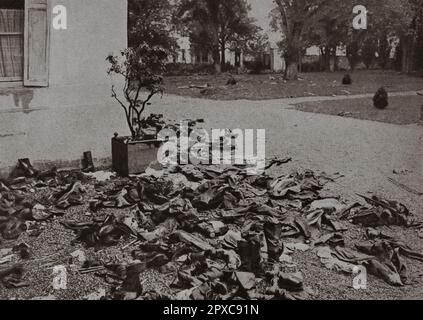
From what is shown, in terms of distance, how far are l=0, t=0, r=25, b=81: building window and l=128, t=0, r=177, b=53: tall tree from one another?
68.5 ft

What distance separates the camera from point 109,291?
392cm

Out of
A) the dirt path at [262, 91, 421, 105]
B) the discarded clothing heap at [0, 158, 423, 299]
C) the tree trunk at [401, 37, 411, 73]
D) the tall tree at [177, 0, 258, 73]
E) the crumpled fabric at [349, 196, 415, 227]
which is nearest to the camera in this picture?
the discarded clothing heap at [0, 158, 423, 299]

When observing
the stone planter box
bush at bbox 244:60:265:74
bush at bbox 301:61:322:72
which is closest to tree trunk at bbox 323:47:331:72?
bush at bbox 301:61:322:72

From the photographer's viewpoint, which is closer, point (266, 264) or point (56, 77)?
point (266, 264)

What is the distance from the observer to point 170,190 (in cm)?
611

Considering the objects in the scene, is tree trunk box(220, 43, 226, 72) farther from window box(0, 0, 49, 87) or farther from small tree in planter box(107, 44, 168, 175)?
window box(0, 0, 49, 87)

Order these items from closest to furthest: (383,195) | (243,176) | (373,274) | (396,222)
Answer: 1. (373,274)
2. (396,222)
3. (383,195)
4. (243,176)

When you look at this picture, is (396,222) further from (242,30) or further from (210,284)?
(242,30)

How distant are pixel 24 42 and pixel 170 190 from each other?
3.16m

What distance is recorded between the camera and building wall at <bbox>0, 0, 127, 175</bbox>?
6.83 m

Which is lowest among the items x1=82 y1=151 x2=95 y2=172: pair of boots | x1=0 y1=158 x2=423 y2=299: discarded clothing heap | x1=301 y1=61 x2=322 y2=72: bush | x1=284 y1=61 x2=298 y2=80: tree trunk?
x1=0 y1=158 x2=423 y2=299: discarded clothing heap

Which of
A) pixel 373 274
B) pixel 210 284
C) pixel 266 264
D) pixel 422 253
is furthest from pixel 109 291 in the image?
pixel 422 253

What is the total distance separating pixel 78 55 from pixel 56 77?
1.61ft

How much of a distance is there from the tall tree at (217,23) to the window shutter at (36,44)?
3135 centimetres
